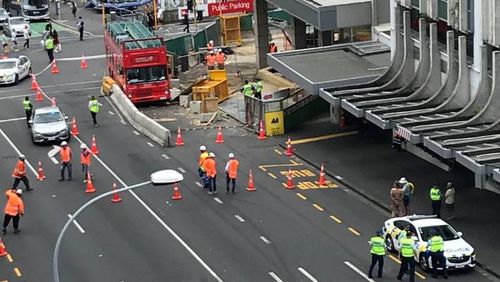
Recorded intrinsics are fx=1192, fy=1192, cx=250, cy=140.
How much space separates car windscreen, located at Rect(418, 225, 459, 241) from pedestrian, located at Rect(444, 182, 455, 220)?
135 inches

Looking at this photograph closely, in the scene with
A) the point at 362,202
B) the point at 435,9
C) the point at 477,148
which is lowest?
the point at 362,202

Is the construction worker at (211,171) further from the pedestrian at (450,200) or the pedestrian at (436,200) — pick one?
Result: the pedestrian at (450,200)

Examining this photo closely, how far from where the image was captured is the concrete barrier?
49.4 metres

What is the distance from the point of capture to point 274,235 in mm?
36875

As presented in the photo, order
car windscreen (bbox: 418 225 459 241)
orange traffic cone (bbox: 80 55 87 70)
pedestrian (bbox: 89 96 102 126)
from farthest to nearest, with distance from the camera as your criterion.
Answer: orange traffic cone (bbox: 80 55 87 70) → pedestrian (bbox: 89 96 102 126) → car windscreen (bbox: 418 225 459 241)

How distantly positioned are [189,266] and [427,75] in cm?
1365

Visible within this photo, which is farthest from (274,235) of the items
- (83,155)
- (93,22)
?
(93,22)

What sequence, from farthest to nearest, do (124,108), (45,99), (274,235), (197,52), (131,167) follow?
(197,52)
(45,99)
(124,108)
(131,167)
(274,235)

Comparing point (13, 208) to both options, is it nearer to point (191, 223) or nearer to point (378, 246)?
point (191, 223)

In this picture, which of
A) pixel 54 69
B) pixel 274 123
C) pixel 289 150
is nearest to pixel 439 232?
A: pixel 289 150

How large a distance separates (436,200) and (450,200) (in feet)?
2.04

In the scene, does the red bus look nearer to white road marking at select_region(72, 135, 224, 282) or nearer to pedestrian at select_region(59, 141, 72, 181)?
white road marking at select_region(72, 135, 224, 282)

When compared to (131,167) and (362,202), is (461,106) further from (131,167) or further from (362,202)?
(131,167)

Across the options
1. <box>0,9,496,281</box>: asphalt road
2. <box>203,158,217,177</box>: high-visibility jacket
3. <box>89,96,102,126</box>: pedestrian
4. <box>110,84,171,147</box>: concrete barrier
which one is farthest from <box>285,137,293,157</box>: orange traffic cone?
<box>89,96,102,126</box>: pedestrian
